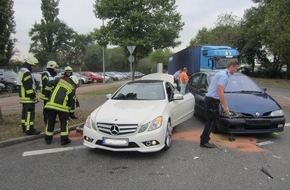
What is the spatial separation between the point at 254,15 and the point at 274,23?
16.5 meters

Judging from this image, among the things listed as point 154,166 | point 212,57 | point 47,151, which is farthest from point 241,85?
point 212,57

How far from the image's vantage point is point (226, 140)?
25.8ft

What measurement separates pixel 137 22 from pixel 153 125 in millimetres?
17384

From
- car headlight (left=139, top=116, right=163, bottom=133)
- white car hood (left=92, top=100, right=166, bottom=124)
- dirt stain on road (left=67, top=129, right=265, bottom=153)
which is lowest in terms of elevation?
dirt stain on road (left=67, top=129, right=265, bottom=153)

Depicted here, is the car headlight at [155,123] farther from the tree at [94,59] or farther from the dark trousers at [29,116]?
the tree at [94,59]

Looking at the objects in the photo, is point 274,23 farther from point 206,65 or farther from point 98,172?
point 98,172

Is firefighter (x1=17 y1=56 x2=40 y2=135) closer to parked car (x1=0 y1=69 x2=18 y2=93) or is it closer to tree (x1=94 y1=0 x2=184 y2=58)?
tree (x1=94 y1=0 x2=184 y2=58)

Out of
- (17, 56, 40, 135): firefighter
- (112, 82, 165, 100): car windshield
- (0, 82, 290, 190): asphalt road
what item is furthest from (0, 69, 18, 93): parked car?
(112, 82, 165, 100): car windshield

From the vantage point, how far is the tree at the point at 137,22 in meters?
23.1

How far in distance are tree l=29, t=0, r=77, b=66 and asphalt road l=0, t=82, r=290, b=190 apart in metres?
68.4

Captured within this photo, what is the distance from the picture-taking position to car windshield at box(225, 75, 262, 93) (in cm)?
917

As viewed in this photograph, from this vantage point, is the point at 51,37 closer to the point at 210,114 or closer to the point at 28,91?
the point at 28,91

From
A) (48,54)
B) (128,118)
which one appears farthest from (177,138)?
(48,54)

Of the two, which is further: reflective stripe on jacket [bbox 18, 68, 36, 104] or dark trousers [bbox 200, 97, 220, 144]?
reflective stripe on jacket [bbox 18, 68, 36, 104]
